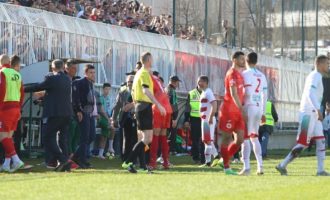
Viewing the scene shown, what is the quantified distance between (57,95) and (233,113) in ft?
11.5

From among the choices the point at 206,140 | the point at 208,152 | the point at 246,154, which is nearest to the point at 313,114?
the point at 246,154

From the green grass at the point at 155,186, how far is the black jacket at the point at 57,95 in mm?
1490

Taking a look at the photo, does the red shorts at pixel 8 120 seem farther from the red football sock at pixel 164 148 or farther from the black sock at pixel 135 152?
the red football sock at pixel 164 148

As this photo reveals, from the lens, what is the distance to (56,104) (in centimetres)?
1853

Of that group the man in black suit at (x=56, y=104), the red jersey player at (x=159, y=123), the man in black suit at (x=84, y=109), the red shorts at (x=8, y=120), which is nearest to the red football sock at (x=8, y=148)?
the red shorts at (x=8, y=120)

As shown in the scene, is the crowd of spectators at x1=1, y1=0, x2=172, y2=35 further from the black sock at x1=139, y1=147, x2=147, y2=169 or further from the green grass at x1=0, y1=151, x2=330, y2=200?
the green grass at x1=0, y1=151, x2=330, y2=200

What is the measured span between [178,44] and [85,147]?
14.4 metres

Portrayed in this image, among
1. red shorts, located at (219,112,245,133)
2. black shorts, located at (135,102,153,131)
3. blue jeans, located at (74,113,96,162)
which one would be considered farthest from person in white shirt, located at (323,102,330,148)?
red shorts, located at (219,112,245,133)

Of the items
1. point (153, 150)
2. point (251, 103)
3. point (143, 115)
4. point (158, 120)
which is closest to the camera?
point (251, 103)

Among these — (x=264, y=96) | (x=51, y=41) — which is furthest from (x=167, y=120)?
(x=51, y=41)

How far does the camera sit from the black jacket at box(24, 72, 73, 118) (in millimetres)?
18516

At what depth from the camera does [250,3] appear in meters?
43.1

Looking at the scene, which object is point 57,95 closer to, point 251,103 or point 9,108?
point 9,108

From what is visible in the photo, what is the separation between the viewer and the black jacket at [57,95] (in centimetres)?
1852
